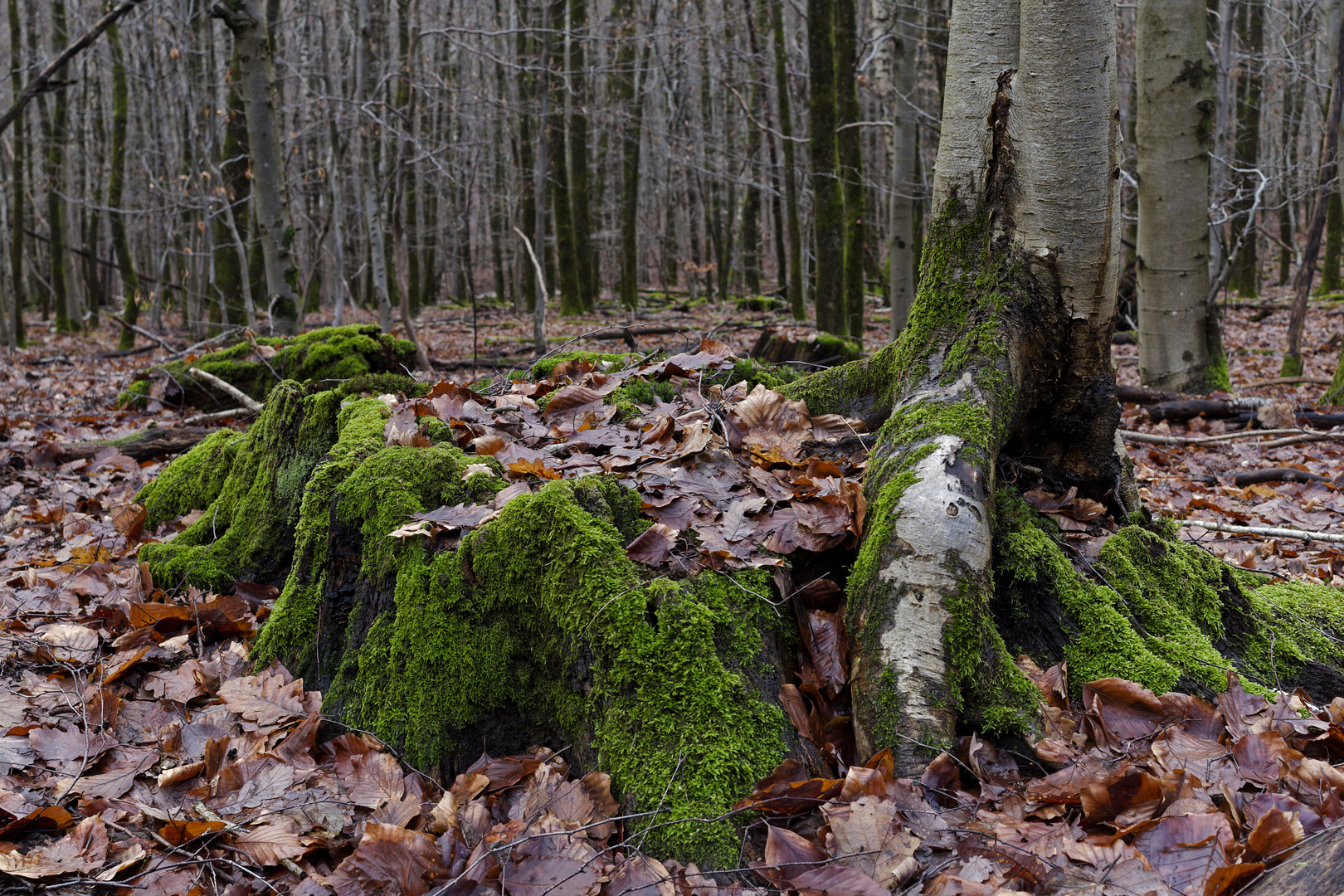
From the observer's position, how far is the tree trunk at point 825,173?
9.43m

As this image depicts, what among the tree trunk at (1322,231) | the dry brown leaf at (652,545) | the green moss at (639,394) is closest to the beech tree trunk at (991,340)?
the dry brown leaf at (652,545)

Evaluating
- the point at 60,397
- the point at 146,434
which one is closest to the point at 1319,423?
the point at 146,434

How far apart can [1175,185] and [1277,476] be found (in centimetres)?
340

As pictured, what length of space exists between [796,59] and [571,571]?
22.1 m

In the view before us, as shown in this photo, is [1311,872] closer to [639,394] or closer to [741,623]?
[741,623]

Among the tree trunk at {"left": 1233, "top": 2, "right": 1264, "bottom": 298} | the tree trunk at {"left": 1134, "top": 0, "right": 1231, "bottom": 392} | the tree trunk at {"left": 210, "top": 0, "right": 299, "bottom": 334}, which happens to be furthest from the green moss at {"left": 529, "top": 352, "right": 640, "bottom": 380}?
the tree trunk at {"left": 1233, "top": 2, "right": 1264, "bottom": 298}

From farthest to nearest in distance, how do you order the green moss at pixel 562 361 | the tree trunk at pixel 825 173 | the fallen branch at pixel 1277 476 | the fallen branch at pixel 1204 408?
1. the tree trunk at pixel 825 173
2. the fallen branch at pixel 1204 408
3. the fallen branch at pixel 1277 476
4. the green moss at pixel 562 361

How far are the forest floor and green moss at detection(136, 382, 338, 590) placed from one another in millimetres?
264

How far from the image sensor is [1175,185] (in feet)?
23.7

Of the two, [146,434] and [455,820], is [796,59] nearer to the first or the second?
[146,434]

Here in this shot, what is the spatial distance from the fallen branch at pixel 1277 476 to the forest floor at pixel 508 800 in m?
3.24

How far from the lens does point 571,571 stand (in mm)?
2314

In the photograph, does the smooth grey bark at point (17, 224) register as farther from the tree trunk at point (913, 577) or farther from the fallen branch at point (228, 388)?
Result: the tree trunk at point (913, 577)

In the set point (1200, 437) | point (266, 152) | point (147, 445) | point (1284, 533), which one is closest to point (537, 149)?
point (266, 152)
